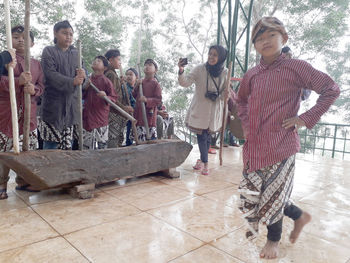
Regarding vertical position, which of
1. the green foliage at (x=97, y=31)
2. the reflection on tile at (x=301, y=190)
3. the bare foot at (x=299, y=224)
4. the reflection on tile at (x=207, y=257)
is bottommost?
the reflection on tile at (x=301, y=190)

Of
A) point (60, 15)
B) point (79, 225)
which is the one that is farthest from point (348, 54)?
point (79, 225)

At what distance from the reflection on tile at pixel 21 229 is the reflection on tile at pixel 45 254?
0.07m

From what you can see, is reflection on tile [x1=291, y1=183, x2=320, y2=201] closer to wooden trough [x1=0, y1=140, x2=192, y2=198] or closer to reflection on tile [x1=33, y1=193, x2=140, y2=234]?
wooden trough [x1=0, y1=140, x2=192, y2=198]

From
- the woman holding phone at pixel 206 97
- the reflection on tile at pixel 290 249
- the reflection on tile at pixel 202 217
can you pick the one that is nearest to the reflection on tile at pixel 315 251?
the reflection on tile at pixel 290 249

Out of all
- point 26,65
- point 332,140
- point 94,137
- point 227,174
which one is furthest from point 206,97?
point 332,140

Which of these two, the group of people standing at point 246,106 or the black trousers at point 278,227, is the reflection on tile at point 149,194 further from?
the black trousers at point 278,227

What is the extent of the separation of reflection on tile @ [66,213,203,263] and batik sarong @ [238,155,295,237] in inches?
15.2

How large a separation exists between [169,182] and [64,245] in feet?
5.41

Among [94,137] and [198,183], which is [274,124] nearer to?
[198,183]

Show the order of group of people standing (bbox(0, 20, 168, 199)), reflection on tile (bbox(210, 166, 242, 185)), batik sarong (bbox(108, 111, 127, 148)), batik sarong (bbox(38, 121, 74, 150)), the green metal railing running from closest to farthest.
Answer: group of people standing (bbox(0, 20, 168, 199)), batik sarong (bbox(38, 121, 74, 150)), reflection on tile (bbox(210, 166, 242, 185)), batik sarong (bbox(108, 111, 127, 148)), the green metal railing

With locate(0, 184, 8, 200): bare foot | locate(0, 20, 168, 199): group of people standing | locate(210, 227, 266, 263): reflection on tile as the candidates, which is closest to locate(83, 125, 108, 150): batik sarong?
locate(0, 20, 168, 199): group of people standing

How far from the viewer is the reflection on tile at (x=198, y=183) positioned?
9.64 ft

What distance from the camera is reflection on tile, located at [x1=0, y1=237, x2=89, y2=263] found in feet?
4.98

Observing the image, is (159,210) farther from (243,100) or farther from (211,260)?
(243,100)
